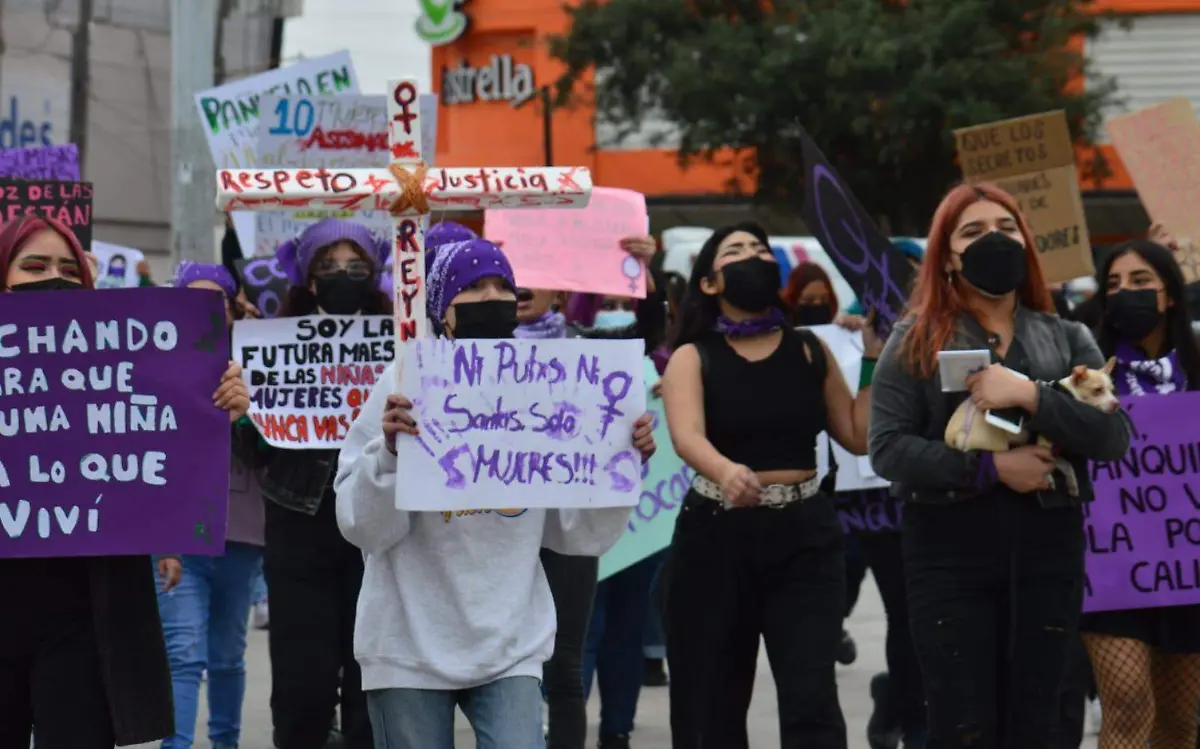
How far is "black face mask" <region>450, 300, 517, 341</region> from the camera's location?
5.10m

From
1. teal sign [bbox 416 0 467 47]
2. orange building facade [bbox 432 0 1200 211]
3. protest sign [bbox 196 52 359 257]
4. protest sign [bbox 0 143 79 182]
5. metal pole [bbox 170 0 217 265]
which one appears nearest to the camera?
protest sign [bbox 0 143 79 182]

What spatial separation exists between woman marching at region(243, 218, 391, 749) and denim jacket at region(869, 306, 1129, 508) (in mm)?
1916

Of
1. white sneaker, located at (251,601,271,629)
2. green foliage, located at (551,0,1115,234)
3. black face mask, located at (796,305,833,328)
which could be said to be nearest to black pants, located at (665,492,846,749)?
black face mask, located at (796,305,833,328)

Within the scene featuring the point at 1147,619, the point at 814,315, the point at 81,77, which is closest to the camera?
the point at 1147,619

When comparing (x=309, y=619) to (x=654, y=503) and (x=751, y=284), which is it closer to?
(x=751, y=284)

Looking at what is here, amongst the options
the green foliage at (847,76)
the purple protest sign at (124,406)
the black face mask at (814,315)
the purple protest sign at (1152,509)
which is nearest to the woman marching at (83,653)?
the purple protest sign at (124,406)

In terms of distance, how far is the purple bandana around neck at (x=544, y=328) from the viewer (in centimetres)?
732

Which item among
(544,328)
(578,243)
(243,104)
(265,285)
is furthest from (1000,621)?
(243,104)

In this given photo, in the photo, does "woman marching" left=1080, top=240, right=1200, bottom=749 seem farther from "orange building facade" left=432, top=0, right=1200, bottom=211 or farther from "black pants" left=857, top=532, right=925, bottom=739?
"orange building facade" left=432, top=0, right=1200, bottom=211

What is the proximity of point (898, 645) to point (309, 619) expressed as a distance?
2.31 metres

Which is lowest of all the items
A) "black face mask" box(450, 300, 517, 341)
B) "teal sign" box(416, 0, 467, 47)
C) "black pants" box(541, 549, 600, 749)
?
"black pants" box(541, 549, 600, 749)

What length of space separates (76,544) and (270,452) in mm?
2229

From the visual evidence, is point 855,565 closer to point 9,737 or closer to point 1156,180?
point 1156,180

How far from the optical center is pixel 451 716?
16.2 feet
